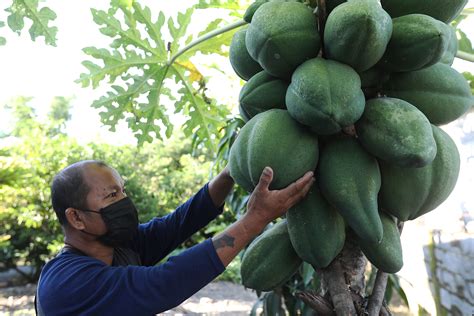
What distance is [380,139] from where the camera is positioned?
101cm

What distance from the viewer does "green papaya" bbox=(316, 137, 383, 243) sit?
1.01 metres

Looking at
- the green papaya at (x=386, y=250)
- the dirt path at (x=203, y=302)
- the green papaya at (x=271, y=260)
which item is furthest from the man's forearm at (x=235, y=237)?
the dirt path at (x=203, y=302)

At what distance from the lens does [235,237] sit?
1.47 metres

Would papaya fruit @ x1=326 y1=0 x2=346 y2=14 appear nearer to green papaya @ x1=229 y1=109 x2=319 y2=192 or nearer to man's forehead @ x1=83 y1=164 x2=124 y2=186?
green papaya @ x1=229 y1=109 x2=319 y2=192

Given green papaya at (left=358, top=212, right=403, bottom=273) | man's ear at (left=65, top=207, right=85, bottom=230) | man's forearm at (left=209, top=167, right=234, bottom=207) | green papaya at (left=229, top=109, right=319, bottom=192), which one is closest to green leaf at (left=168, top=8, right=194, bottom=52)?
man's forearm at (left=209, top=167, right=234, bottom=207)

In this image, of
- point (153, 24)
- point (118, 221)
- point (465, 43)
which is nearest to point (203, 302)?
point (153, 24)

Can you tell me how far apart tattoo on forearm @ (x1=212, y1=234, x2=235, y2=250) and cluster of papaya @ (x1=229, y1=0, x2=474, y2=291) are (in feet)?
1.15

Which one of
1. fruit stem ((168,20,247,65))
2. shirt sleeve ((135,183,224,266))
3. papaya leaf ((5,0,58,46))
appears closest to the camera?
fruit stem ((168,20,247,65))

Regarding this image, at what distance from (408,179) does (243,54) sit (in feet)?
1.87

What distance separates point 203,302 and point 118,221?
6218mm

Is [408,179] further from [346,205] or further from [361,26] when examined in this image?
[361,26]

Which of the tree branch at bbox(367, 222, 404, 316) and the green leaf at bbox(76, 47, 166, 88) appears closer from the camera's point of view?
the tree branch at bbox(367, 222, 404, 316)

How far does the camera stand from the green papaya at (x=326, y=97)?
999 millimetres

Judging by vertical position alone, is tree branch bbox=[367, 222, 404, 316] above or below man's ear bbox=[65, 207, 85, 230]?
below
